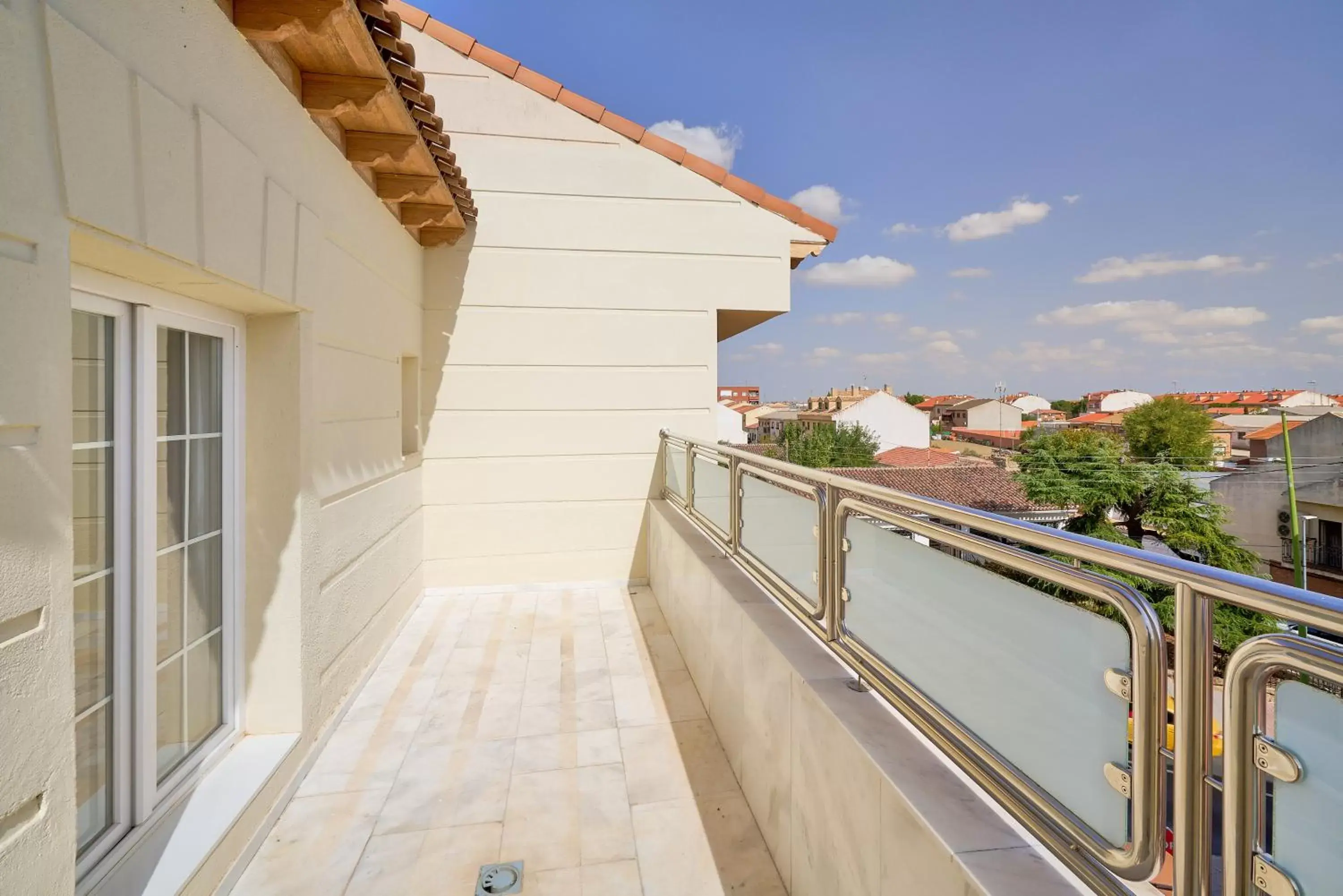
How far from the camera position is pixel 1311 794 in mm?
756

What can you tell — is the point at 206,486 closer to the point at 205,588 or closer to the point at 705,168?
the point at 205,588

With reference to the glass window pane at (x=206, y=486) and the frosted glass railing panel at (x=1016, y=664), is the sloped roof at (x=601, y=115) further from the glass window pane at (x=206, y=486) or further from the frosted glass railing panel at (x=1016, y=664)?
the frosted glass railing panel at (x=1016, y=664)

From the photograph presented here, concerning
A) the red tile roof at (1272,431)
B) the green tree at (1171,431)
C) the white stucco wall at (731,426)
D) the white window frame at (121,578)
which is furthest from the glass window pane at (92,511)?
the green tree at (1171,431)

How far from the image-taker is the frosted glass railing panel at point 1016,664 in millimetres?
1094

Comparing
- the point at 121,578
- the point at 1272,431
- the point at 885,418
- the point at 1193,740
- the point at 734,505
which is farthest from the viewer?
the point at 885,418

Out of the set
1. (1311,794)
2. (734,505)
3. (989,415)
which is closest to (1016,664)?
(1311,794)

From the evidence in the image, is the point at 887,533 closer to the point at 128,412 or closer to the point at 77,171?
the point at 77,171

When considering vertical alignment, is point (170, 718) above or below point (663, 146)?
below

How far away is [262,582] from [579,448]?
11.0 feet

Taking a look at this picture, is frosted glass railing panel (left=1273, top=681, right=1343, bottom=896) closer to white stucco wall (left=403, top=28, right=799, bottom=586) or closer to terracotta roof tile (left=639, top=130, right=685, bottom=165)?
white stucco wall (left=403, top=28, right=799, bottom=586)

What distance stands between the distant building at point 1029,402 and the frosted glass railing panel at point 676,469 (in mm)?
78240

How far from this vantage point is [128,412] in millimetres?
2002

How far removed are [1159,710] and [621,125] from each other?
232 inches

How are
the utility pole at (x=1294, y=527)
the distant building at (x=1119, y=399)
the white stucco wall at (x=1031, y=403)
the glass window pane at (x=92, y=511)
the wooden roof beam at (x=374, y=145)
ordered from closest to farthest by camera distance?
1. the glass window pane at (x=92, y=511)
2. the wooden roof beam at (x=374, y=145)
3. the utility pole at (x=1294, y=527)
4. the distant building at (x=1119, y=399)
5. the white stucco wall at (x=1031, y=403)
